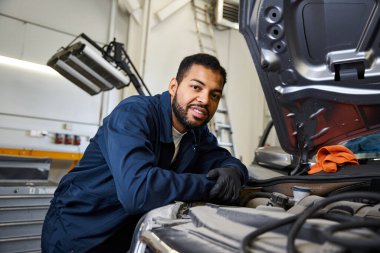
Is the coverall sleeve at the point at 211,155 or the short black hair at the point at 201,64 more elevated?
the short black hair at the point at 201,64

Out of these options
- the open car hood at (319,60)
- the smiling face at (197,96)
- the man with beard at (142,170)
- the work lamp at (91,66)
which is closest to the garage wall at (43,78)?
the work lamp at (91,66)

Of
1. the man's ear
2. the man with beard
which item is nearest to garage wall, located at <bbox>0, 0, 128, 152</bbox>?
the man with beard

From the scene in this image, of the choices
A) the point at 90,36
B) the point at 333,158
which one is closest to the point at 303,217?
the point at 333,158

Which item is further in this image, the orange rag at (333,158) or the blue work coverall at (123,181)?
the orange rag at (333,158)

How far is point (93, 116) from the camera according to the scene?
3.49 m

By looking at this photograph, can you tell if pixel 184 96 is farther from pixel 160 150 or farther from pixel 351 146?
pixel 351 146

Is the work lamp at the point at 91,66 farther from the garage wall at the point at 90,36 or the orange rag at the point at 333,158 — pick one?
the orange rag at the point at 333,158

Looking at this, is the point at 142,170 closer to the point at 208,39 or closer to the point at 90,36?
the point at 90,36

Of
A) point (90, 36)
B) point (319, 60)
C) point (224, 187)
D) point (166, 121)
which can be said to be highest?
point (90, 36)

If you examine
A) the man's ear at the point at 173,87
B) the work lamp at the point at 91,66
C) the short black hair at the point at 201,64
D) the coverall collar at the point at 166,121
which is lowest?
the coverall collar at the point at 166,121

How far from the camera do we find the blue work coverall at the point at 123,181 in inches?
39.0

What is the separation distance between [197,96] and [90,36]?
2.60 metres

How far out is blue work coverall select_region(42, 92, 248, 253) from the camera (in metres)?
0.99

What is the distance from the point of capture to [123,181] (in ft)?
3.32
